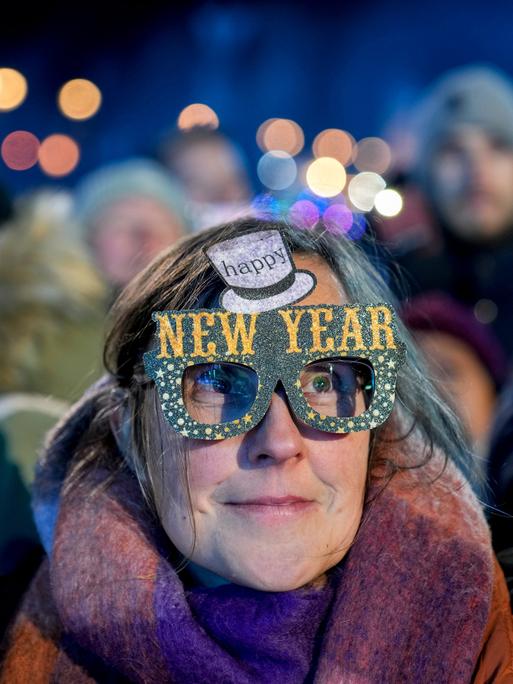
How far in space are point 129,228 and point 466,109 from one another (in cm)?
200

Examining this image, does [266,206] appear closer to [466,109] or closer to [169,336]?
[169,336]

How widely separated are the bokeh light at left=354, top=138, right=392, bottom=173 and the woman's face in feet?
18.4

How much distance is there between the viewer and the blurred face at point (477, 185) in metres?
4.84

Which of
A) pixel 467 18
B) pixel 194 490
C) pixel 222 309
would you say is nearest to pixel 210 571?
pixel 194 490

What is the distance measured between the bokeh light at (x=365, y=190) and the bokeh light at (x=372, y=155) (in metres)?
0.90

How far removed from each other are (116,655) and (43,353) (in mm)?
2328

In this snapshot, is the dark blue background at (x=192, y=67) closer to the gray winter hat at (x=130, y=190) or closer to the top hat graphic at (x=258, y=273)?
the gray winter hat at (x=130, y=190)

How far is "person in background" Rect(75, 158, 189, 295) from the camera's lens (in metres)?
5.36

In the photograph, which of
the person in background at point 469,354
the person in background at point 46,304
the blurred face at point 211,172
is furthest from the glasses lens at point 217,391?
the blurred face at point 211,172

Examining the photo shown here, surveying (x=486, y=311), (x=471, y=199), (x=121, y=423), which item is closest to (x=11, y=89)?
(x=471, y=199)

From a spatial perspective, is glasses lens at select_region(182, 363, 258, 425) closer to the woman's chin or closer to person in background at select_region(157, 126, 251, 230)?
the woman's chin

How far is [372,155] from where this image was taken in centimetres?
765

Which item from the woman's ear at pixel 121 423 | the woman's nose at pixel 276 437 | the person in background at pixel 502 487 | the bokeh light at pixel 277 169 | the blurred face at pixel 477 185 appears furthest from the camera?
the bokeh light at pixel 277 169

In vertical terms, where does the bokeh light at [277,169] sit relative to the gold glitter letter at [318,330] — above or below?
above
